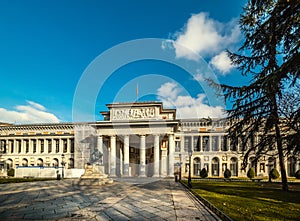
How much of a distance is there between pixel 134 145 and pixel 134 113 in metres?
7.38

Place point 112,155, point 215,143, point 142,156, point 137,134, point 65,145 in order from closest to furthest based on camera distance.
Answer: point 142,156 < point 137,134 < point 112,155 < point 215,143 < point 65,145

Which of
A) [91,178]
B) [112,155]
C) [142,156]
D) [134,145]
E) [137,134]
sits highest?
[137,134]

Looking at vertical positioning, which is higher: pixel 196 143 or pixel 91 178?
pixel 196 143

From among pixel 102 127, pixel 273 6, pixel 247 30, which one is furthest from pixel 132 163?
pixel 273 6

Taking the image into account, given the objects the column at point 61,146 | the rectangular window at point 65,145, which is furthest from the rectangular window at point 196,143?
the column at point 61,146

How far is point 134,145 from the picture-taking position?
48406 mm

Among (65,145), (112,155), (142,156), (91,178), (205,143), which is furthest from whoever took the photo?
(65,145)

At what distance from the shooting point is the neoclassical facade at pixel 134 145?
42.9m

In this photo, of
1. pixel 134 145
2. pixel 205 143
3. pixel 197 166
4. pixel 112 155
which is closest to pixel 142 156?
pixel 112 155

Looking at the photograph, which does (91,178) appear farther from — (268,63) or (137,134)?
(137,134)

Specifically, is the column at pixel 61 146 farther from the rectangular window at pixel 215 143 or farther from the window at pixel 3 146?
the rectangular window at pixel 215 143

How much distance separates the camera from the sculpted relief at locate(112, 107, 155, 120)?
4409 cm

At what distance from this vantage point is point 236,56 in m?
17.2

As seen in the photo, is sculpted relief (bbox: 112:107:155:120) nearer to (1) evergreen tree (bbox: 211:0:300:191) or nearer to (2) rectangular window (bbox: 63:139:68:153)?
(2) rectangular window (bbox: 63:139:68:153)
